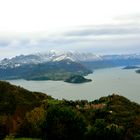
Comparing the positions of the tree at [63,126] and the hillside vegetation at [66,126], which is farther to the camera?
the tree at [63,126]

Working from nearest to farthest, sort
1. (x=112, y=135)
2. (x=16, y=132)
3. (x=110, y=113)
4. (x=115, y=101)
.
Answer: (x=112, y=135), (x=16, y=132), (x=110, y=113), (x=115, y=101)

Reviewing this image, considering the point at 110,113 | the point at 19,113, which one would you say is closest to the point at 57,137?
the point at 19,113

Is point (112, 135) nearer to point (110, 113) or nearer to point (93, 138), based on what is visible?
point (93, 138)

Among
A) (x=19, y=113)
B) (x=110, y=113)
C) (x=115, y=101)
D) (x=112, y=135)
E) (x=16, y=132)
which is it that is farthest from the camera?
(x=115, y=101)

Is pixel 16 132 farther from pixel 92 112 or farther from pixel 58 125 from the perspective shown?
pixel 92 112

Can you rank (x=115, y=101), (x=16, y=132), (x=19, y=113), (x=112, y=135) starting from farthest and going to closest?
(x=115, y=101)
(x=19, y=113)
(x=16, y=132)
(x=112, y=135)

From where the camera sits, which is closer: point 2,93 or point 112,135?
point 112,135

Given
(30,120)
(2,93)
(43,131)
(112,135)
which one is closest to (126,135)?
(112,135)

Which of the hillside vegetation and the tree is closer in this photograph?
the hillside vegetation

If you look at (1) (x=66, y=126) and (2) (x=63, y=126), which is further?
(1) (x=66, y=126)
